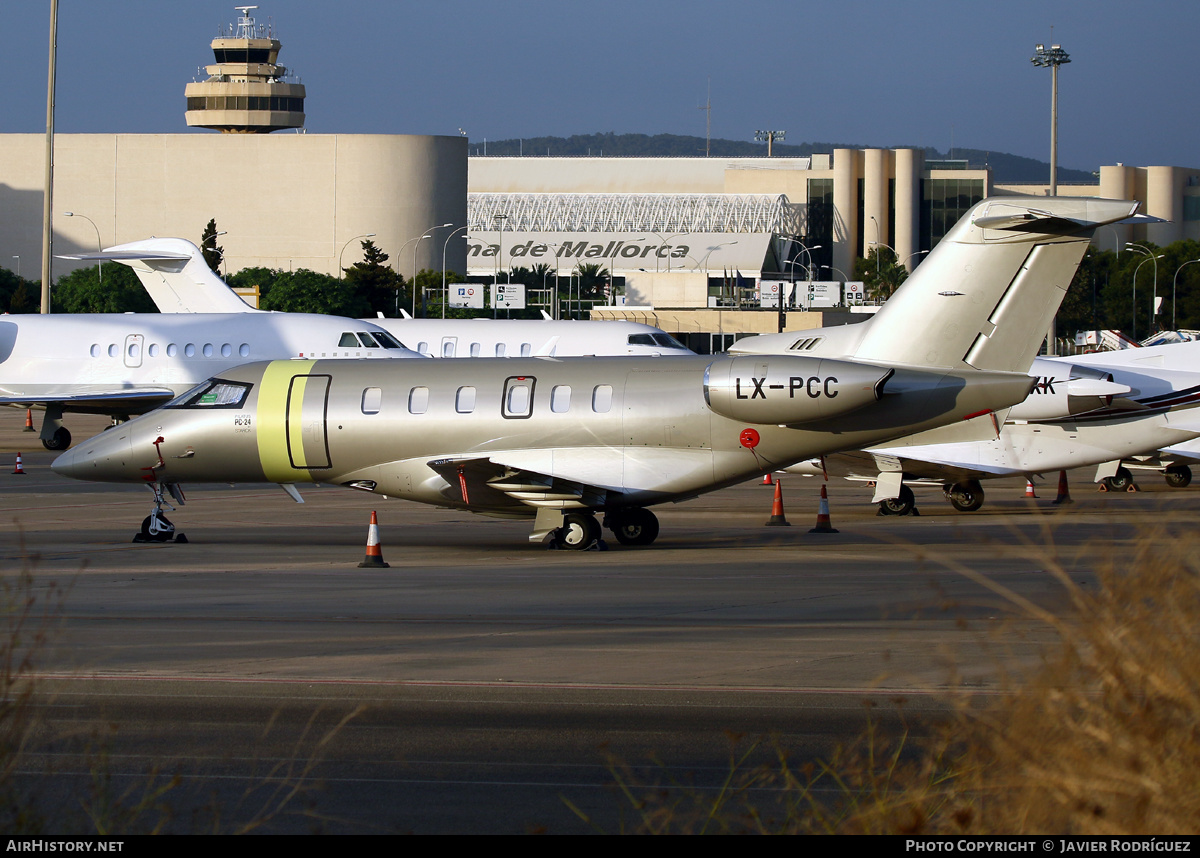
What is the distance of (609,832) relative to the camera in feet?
20.5

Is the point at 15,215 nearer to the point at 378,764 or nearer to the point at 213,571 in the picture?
the point at 213,571

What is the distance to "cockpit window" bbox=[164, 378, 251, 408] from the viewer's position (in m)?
19.4

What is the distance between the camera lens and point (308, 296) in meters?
90.1

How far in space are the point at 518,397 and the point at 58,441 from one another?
72.9ft

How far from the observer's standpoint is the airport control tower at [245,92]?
503ft

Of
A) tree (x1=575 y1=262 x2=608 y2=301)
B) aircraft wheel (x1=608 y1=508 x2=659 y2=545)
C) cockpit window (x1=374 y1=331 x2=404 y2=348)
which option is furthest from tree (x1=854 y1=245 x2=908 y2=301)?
aircraft wheel (x1=608 y1=508 x2=659 y2=545)

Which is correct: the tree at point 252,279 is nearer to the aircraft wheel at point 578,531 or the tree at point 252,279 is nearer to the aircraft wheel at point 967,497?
the aircraft wheel at point 967,497

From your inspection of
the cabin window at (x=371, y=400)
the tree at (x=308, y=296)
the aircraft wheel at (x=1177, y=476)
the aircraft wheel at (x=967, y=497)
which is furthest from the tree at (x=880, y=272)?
the cabin window at (x=371, y=400)

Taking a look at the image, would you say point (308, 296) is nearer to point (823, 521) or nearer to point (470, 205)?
point (470, 205)

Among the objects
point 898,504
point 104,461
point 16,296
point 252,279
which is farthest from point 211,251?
point 898,504

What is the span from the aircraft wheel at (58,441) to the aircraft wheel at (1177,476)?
93.1 feet

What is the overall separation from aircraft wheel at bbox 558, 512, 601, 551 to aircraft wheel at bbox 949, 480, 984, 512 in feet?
29.9

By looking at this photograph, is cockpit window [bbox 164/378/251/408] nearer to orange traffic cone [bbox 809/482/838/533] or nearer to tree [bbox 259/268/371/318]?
orange traffic cone [bbox 809/482/838/533]

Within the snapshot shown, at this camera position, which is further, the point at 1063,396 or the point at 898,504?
the point at 1063,396
